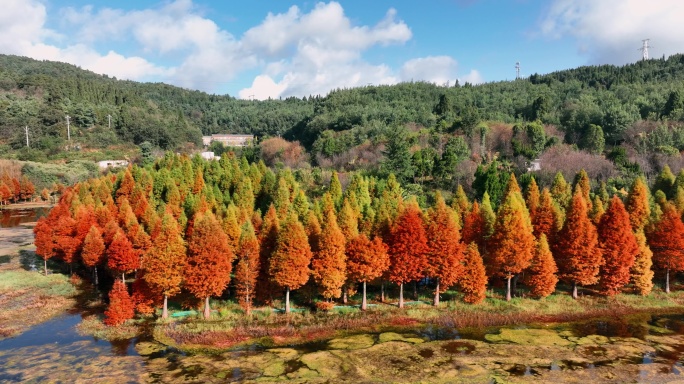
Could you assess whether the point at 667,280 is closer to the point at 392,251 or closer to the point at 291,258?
the point at 392,251

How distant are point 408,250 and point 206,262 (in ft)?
64.8

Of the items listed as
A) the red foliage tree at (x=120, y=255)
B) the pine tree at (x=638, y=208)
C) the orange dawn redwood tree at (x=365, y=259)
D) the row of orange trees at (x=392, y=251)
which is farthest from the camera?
the pine tree at (x=638, y=208)

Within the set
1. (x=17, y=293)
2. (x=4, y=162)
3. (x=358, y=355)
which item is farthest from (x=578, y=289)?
(x=4, y=162)

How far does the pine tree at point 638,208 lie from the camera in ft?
172

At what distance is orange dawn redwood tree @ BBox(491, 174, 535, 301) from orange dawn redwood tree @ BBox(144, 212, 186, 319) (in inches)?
1254

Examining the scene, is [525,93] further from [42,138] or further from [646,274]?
[42,138]

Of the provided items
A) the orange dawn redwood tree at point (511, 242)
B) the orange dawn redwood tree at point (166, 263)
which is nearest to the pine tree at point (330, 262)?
the orange dawn redwood tree at point (166, 263)

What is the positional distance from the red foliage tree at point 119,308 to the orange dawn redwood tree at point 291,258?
13.8 metres

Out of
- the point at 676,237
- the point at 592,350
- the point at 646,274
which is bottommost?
the point at 592,350

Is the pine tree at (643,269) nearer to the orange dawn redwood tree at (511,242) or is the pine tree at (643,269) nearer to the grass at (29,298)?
the orange dawn redwood tree at (511,242)

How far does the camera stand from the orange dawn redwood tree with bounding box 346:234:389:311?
45.1 m

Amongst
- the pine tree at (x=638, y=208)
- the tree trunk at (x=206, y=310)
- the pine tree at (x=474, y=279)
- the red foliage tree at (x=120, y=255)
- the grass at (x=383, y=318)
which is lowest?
the grass at (x=383, y=318)

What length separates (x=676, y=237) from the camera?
49094mm

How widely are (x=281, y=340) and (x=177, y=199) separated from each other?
41360 mm
